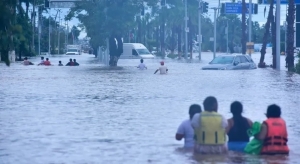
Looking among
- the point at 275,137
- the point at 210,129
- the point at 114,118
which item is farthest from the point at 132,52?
the point at 210,129

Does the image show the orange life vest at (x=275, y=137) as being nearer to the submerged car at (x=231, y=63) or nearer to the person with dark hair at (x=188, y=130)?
the person with dark hair at (x=188, y=130)

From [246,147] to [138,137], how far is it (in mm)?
3122

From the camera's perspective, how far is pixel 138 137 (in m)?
16.4

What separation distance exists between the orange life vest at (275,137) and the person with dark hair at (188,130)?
121 cm

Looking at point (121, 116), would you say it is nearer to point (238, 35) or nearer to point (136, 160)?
point (136, 160)

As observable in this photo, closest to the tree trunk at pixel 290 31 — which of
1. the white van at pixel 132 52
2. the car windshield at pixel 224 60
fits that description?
the car windshield at pixel 224 60

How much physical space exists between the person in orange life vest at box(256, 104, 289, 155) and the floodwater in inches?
7.7

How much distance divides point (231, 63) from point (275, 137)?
4008 cm

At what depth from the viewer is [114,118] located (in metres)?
19.9

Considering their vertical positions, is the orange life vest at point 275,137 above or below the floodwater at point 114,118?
above

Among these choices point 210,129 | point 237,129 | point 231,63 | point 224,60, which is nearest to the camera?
point 210,129

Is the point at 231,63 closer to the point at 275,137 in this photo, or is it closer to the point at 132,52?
the point at 275,137

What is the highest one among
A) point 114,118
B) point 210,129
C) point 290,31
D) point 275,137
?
point 290,31

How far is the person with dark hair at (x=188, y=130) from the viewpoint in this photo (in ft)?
46.2
